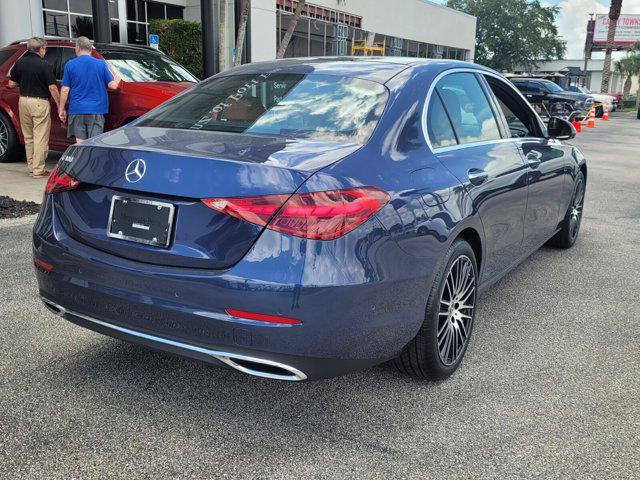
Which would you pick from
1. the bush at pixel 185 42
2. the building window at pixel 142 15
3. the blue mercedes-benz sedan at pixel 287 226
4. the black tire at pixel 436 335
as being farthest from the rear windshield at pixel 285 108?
the building window at pixel 142 15

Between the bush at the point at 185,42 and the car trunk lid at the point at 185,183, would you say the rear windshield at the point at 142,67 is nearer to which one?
the car trunk lid at the point at 185,183

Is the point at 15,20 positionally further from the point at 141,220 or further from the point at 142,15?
the point at 141,220

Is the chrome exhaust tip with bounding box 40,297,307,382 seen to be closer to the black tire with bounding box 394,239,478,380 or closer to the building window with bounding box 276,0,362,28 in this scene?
the black tire with bounding box 394,239,478,380

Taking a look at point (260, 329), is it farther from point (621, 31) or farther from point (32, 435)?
point (621, 31)

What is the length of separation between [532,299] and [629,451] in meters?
2.10

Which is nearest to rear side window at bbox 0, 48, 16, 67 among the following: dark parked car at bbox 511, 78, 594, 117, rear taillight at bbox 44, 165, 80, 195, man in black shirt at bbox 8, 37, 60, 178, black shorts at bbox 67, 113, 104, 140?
man in black shirt at bbox 8, 37, 60, 178

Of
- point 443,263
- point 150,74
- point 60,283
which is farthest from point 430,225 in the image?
point 150,74

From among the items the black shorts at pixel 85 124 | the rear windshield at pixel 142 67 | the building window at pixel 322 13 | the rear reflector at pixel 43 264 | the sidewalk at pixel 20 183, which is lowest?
the sidewalk at pixel 20 183

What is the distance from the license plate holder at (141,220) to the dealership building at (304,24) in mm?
10524

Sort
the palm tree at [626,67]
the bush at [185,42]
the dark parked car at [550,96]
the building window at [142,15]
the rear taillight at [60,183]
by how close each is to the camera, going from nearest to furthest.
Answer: the rear taillight at [60,183]
the bush at [185,42]
the building window at [142,15]
the dark parked car at [550,96]
the palm tree at [626,67]

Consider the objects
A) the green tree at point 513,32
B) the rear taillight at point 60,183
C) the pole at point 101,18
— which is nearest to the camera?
the rear taillight at point 60,183

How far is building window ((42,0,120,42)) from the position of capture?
67.2 feet

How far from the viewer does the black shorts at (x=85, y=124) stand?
864 cm

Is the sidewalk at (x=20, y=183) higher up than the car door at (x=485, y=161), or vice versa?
the car door at (x=485, y=161)
